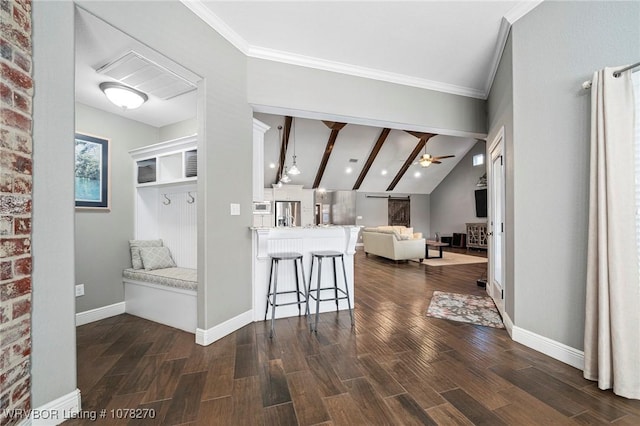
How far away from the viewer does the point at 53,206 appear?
1.38 metres

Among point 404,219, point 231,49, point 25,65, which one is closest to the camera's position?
point 25,65

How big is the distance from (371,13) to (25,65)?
2.42m

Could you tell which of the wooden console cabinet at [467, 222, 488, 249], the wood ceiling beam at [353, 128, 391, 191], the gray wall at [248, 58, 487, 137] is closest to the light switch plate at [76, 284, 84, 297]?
the gray wall at [248, 58, 487, 137]

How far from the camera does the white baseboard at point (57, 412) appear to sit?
51.1 inches

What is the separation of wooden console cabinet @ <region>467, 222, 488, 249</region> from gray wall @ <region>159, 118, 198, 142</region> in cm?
931

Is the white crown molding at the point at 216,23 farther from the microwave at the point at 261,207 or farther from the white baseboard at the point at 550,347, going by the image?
the white baseboard at the point at 550,347

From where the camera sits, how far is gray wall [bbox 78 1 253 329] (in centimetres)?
208

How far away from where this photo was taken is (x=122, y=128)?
10.5 feet

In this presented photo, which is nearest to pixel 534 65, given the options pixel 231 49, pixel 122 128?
pixel 231 49

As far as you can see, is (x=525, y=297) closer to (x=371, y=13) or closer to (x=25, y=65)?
(x=371, y=13)

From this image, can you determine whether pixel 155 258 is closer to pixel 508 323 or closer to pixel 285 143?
pixel 508 323

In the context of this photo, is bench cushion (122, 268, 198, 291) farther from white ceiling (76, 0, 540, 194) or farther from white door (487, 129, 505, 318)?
white door (487, 129, 505, 318)

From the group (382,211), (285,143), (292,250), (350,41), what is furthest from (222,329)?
(382,211)

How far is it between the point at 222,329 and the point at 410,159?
343 inches
